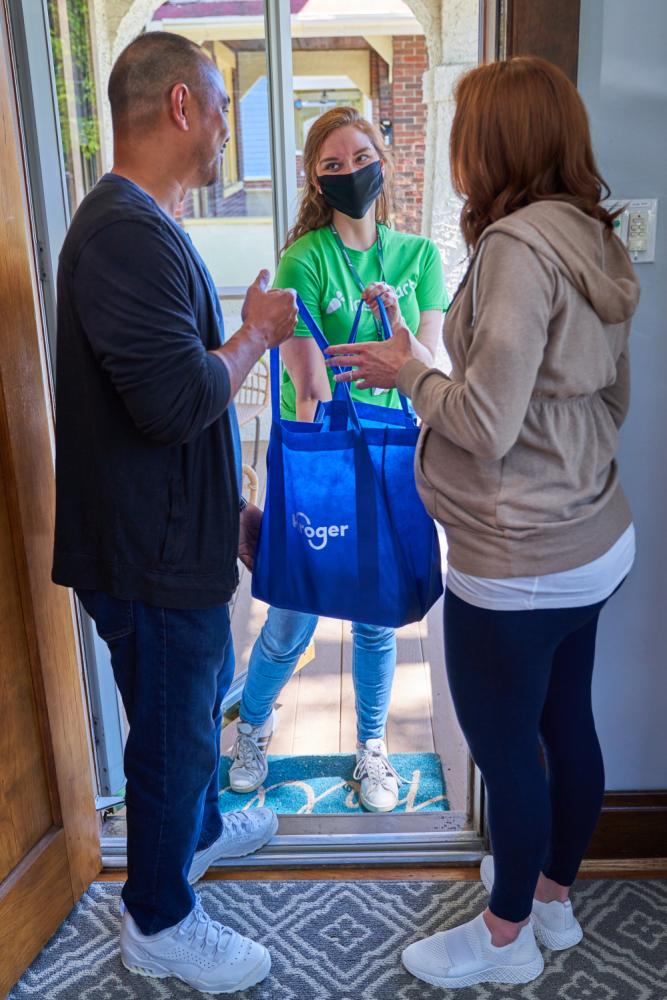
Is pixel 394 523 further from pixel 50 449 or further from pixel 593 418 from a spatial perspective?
pixel 50 449

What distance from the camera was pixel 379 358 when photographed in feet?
4.20

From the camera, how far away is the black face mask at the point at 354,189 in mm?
1705

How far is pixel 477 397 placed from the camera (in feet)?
3.48

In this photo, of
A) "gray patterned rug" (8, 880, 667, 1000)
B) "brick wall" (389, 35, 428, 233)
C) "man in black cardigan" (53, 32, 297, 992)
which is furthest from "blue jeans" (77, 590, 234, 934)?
"brick wall" (389, 35, 428, 233)

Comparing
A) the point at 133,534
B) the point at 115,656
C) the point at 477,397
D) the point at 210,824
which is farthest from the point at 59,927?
the point at 477,397

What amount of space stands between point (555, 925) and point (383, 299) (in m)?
1.13

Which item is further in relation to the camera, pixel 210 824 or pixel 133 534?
pixel 210 824

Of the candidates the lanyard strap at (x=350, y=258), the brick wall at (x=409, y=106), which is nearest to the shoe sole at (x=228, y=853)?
the lanyard strap at (x=350, y=258)

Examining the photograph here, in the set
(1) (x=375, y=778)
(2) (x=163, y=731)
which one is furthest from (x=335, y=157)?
(1) (x=375, y=778)

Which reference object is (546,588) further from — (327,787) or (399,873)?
(327,787)

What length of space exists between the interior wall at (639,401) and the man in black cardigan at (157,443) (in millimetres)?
639

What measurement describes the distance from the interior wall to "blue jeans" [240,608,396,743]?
484 millimetres

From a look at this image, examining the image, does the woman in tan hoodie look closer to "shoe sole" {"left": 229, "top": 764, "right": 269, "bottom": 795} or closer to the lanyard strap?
the lanyard strap

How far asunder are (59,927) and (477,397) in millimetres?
1270
